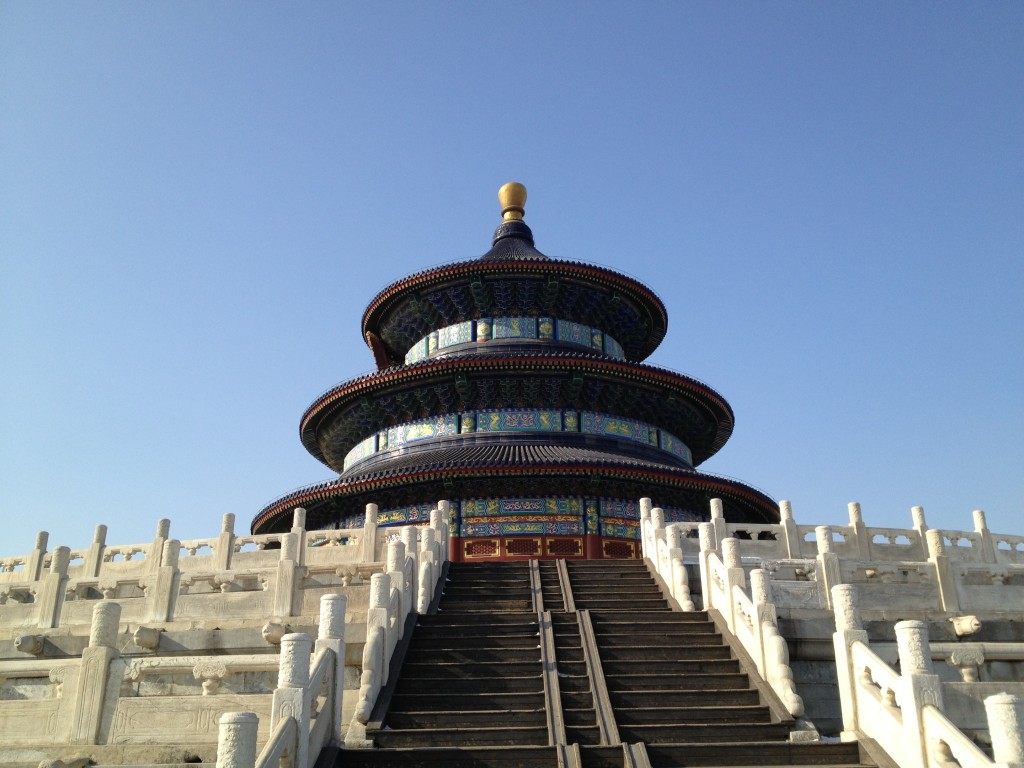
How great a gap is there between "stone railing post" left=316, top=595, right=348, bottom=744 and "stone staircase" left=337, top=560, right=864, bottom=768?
0.43 metres

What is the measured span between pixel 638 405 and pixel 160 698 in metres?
22.3

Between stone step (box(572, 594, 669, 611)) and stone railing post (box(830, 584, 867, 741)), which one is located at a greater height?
stone step (box(572, 594, 669, 611))

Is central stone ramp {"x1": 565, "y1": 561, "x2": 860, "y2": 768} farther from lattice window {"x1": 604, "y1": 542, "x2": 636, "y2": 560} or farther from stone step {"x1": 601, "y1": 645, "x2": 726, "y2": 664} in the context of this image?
lattice window {"x1": 604, "y1": 542, "x2": 636, "y2": 560}

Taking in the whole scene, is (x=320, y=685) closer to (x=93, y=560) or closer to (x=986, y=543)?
(x=93, y=560)

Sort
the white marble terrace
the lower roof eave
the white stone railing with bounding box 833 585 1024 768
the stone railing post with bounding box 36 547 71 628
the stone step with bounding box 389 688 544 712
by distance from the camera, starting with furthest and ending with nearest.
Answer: the lower roof eave → the stone railing post with bounding box 36 547 71 628 → the stone step with bounding box 389 688 544 712 → the white marble terrace → the white stone railing with bounding box 833 585 1024 768

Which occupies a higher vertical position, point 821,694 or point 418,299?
point 418,299

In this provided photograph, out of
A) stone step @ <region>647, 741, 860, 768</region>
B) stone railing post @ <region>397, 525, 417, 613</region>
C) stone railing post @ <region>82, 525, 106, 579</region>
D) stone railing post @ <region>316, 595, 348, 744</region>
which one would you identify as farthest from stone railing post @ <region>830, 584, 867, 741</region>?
stone railing post @ <region>82, 525, 106, 579</region>

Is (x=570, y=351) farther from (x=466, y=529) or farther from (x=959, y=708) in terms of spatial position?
(x=959, y=708)

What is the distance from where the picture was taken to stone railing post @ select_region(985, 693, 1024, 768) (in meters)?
7.61

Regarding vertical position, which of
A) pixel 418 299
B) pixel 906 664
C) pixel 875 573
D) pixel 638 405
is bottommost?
pixel 906 664

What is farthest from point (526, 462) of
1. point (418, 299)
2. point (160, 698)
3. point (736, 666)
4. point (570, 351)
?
point (160, 698)

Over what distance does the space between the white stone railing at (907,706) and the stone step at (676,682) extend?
1.51m

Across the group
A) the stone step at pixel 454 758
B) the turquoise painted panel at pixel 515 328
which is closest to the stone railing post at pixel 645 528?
the stone step at pixel 454 758

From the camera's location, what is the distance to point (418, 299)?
113 feet
